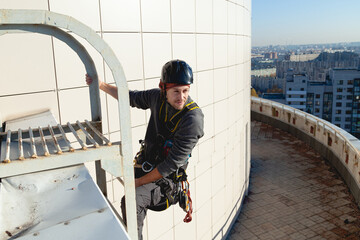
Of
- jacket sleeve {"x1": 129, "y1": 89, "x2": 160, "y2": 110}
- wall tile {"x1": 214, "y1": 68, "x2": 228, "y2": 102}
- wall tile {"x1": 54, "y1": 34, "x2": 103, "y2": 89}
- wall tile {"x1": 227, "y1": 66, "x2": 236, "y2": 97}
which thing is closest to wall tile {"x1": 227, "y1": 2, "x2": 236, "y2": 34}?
wall tile {"x1": 227, "y1": 66, "x2": 236, "y2": 97}

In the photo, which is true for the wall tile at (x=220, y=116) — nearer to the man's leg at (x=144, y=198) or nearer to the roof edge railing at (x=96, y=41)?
the man's leg at (x=144, y=198)

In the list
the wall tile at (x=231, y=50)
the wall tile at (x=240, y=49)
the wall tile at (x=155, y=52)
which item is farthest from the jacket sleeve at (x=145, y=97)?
the wall tile at (x=240, y=49)

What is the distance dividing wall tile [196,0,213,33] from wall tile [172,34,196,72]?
404 millimetres

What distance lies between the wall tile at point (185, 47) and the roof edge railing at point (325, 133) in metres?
7.29

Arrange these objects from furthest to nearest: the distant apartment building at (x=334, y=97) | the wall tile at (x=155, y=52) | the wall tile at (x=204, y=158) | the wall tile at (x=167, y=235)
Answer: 1. the distant apartment building at (x=334, y=97)
2. the wall tile at (x=204, y=158)
3. the wall tile at (x=167, y=235)
4. the wall tile at (x=155, y=52)

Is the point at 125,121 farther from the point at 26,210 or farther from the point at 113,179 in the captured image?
the point at 113,179

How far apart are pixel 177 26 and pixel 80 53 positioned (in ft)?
9.08

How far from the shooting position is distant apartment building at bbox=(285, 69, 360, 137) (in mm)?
92250

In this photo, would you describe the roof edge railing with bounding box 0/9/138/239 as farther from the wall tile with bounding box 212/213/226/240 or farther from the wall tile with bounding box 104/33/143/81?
the wall tile with bounding box 212/213/226/240

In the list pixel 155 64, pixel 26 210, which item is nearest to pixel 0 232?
pixel 26 210

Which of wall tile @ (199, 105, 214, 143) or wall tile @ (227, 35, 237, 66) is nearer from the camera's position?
wall tile @ (199, 105, 214, 143)

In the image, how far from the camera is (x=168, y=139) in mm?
3389

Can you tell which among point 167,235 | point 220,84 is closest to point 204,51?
point 220,84

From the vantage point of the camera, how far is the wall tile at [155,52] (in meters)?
4.89
